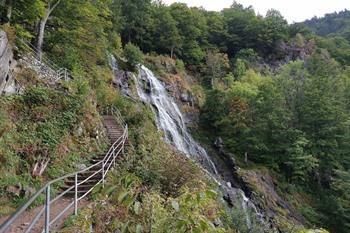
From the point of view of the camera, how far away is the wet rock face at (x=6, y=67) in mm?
14430

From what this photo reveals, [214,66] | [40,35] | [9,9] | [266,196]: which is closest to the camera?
[9,9]

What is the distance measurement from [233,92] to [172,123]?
300 inches

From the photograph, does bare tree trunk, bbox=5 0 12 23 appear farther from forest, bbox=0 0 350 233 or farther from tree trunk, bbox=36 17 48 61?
tree trunk, bbox=36 17 48 61

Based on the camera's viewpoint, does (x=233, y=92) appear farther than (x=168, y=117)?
Yes

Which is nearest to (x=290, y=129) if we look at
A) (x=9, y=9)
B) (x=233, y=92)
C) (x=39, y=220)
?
(x=233, y=92)

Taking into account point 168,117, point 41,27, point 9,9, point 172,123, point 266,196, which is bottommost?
point 266,196

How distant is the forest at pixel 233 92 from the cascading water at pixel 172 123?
7.43ft

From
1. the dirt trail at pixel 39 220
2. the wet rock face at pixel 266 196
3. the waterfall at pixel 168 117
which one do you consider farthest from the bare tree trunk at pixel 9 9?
the wet rock face at pixel 266 196

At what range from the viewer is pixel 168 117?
96.5 feet

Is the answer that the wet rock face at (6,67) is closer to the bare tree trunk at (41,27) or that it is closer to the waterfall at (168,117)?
the bare tree trunk at (41,27)

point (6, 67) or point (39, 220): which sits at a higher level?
Answer: point (6, 67)

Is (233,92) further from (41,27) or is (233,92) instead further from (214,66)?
(41,27)

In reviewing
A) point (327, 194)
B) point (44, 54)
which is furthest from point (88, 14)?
point (327, 194)

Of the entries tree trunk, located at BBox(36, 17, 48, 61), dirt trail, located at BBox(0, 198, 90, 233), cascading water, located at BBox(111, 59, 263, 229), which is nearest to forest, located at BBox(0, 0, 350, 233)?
tree trunk, located at BBox(36, 17, 48, 61)
